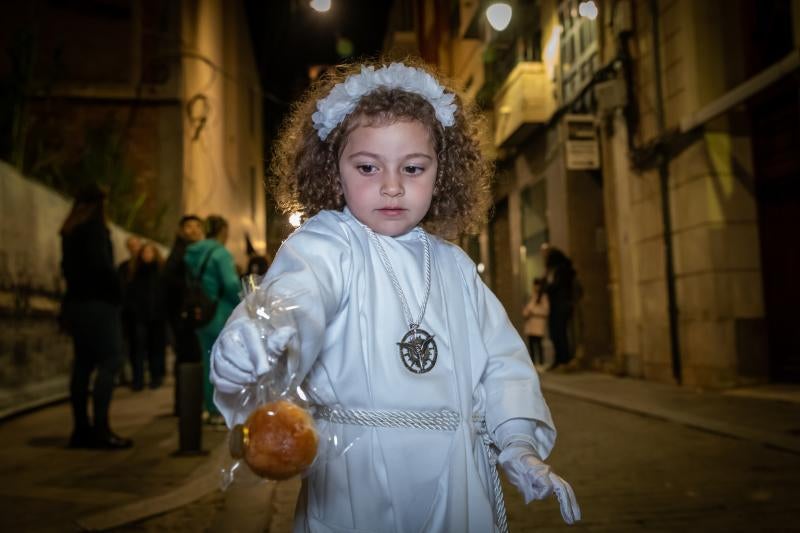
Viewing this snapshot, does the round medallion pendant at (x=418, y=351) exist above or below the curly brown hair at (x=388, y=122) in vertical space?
below

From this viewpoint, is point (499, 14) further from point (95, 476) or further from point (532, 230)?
point (95, 476)

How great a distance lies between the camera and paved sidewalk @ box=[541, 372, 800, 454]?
17.7 feet

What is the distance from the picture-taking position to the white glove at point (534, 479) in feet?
5.10

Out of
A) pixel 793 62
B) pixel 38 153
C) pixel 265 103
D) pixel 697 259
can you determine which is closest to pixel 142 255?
pixel 38 153

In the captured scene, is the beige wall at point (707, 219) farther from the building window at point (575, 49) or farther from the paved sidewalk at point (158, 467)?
the building window at point (575, 49)

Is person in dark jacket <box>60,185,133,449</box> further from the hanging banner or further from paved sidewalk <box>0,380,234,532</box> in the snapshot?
the hanging banner

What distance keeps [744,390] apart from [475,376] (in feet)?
23.8

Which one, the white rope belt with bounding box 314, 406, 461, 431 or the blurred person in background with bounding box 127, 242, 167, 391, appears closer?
the white rope belt with bounding box 314, 406, 461, 431

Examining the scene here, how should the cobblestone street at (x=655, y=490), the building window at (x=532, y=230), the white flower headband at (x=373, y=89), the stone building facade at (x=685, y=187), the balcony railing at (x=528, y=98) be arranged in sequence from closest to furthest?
the white flower headband at (x=373, y=89)
the cobblestone street at (x=655, y=490)
the stone building facade at (x=685, y=187)
the balcony railing at (x=528, y=98)
the building window at (x=532, y=230)

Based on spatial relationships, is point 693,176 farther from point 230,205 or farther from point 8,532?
point 230,205

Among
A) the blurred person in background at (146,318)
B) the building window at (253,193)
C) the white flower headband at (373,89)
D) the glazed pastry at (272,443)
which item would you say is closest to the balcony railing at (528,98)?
the blurred person in background at (146,318)

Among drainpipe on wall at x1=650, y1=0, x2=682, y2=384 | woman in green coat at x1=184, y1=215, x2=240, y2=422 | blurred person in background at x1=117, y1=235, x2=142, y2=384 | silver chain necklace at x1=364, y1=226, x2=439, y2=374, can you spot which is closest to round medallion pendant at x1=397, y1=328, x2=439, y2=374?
silver chain necklace at x1=364, y1=226, x2=439, y2=374

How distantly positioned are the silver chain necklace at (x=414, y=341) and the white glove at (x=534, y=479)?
0.96ft

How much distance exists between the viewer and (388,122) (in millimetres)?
1855
